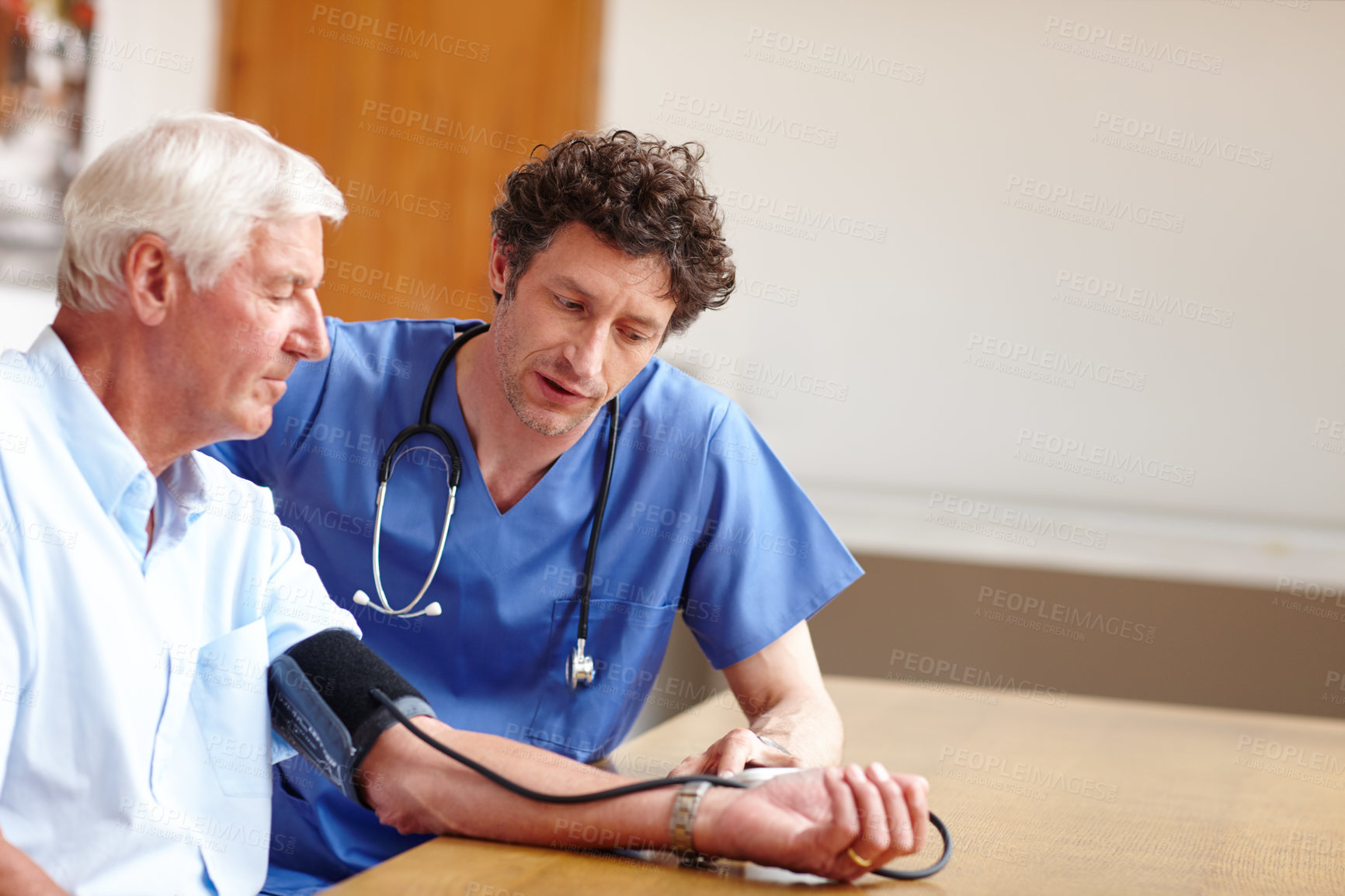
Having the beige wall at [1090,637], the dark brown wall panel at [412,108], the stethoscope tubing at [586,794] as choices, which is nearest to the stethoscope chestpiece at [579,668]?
the stethoscope tubing at [586,794]

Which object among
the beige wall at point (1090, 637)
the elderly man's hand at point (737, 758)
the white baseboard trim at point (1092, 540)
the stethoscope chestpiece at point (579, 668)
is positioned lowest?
the beige wall at point (1090, 637)

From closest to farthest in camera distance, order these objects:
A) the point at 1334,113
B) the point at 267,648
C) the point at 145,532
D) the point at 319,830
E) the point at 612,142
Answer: the point at 145,532 < the point at 267,648 < the point at 319,830 < the point at 612,142 < the point at 1334,113

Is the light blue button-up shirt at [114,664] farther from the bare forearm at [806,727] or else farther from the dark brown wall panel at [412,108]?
the dark brown wall panel at [412,108]

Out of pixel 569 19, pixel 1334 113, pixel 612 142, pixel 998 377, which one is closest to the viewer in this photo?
pixel 612 142

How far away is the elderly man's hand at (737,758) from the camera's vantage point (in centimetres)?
109

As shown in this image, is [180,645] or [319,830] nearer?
[180,645]

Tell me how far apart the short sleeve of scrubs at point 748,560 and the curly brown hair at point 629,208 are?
0.21 m

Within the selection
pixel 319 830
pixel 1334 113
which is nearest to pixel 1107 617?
pixel 1334 113

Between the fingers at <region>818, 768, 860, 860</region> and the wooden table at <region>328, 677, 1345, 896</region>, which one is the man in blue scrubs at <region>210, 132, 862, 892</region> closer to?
the wooden table at <region>328, 677, 1345, 896</region>

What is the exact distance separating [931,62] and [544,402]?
1831 millimetres

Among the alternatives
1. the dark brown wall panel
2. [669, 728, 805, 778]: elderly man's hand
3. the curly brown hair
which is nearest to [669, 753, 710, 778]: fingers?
[669, 728, 805, 778]: elderly man's hand

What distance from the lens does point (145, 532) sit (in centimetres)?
93

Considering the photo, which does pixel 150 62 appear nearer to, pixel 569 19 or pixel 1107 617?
pixel 569 19

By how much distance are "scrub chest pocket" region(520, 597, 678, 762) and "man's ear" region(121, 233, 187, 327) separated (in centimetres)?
64
